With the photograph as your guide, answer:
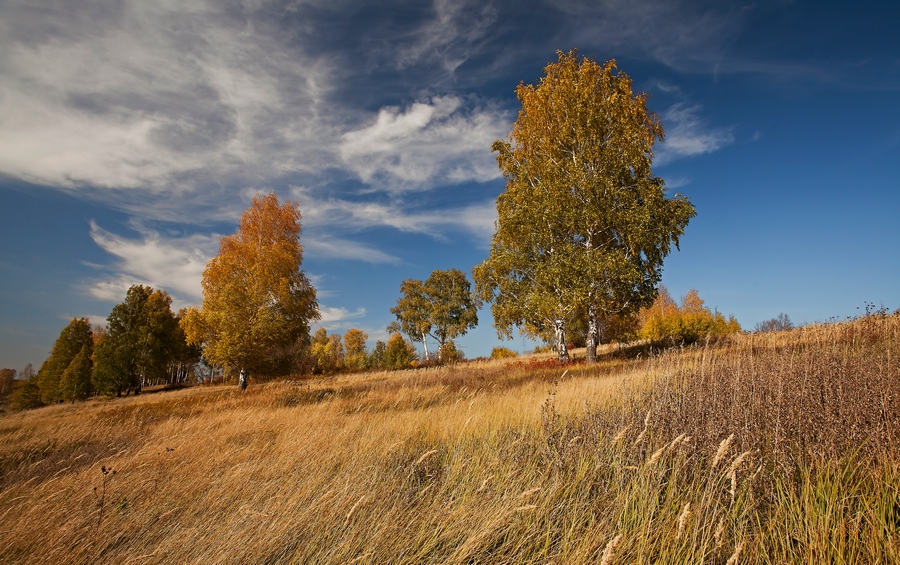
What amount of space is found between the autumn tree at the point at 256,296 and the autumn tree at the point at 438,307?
1648 centimetres

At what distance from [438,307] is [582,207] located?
90.5ft

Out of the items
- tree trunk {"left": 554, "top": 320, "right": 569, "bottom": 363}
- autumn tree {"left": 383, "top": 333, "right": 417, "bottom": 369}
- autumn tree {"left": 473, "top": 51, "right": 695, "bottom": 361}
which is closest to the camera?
autumn tree {"left": 473, "top": 51, "right": 695, "bottom": 361}

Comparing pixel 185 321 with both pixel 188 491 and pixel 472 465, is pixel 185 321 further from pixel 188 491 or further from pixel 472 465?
pixel 472 465

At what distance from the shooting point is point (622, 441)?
11.6ft

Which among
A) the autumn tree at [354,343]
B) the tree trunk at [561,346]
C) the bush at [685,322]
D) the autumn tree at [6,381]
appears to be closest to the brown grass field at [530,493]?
the tree trunk at [561,346]

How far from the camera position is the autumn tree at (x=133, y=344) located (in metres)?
31.4

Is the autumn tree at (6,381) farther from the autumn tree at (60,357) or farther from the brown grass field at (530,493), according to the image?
the brown grass field at (530,493)

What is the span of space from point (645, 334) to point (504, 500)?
4347 centimetres

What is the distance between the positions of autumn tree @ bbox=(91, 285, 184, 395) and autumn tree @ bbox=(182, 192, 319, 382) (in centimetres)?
1604

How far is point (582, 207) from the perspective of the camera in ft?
44.2

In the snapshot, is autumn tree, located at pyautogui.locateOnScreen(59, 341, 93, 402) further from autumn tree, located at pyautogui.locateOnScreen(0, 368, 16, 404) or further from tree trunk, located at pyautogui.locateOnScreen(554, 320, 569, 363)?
autumn tree, located at pyautogui.locateOnScreen(0, 368, 16, 404)

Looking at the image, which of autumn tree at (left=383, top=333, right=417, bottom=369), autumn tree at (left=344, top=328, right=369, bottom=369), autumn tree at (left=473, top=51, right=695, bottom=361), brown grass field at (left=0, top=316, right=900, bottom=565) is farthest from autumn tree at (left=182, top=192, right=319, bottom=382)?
autumn tree at (left=344, top=328, right=369, bottom=369)

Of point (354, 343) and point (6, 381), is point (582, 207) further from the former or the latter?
point (6, 381)

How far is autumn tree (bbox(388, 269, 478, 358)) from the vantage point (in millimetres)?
40000
